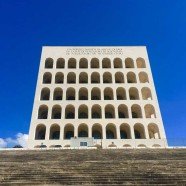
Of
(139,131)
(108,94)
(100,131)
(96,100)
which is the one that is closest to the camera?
(100,131)

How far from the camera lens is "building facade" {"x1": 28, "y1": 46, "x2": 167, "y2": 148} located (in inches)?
1465

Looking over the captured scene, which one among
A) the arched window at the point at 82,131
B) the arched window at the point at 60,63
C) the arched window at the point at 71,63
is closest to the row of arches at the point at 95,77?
the arched window at the point at 60,63

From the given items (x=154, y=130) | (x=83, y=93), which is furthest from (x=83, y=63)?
(x=154, y=130)

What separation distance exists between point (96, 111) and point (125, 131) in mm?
5440

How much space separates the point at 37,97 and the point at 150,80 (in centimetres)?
1799

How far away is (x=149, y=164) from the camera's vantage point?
719 inches

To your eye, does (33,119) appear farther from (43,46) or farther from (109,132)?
(43,46)

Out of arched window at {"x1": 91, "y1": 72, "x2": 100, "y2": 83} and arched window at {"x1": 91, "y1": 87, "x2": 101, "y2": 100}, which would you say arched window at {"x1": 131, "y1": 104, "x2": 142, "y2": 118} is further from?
arched window at {"x1": 91, "y1": 72, "x2": 100, "y2": 83}

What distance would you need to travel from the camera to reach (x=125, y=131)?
40750 mm

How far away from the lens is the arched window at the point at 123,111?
40.3 metres

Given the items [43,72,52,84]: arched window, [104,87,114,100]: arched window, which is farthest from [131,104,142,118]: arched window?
[43,72,52,84]: arched window

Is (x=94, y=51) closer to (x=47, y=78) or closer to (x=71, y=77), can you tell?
(x=71, y=77)

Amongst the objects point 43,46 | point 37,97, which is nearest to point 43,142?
point 37,97

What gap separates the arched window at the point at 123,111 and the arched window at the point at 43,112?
1135 centimetres
